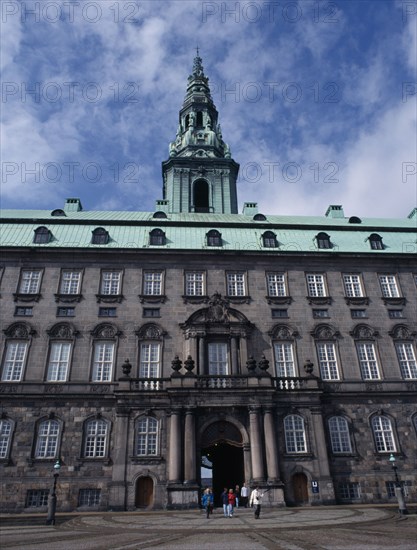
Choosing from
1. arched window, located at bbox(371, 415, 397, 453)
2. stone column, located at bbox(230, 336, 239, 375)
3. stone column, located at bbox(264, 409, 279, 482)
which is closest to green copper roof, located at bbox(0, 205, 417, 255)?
stone column, located at bbox(230, 336, 239, 375)

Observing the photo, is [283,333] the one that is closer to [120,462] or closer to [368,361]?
[368,361]

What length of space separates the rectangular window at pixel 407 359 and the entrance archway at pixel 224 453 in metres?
14.2

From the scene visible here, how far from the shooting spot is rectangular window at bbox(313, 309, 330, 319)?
35594 millimetres

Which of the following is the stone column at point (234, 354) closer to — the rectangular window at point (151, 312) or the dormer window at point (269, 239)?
the rectangular window at point (151, 312)

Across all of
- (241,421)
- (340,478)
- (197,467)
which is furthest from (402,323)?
(197,467)

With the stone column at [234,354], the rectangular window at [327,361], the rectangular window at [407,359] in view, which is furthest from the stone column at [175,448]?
the rectangular window at [407,359]

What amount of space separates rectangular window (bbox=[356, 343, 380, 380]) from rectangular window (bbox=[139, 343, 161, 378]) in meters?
15.7

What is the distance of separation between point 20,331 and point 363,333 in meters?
26.9

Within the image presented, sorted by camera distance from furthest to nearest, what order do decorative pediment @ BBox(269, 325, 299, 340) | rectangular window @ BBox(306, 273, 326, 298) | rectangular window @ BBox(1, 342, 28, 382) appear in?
rectangular window @ BBox(306, 273, 326, 298), decorative pediment @ BBox(269, 325, 299, 340), rectangular window @ BBox(1, 342, 28, 382)

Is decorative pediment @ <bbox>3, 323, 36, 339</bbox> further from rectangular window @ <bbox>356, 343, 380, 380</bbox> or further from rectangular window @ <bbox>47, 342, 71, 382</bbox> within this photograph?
rectangular window @ <bbox>356, 343, 380, 380</bbox>

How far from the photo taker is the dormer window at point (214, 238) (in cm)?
3885

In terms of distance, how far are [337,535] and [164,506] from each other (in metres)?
15.0

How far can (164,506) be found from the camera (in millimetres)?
27406

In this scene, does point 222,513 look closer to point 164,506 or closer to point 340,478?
point 164,506
